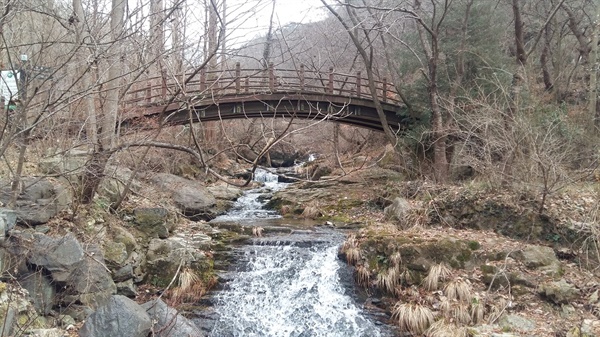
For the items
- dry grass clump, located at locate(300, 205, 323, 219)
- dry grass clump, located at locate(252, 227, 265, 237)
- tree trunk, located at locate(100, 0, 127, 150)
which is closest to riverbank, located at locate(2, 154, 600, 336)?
dry grass clump, located at locate(252, 227, 265, 237)

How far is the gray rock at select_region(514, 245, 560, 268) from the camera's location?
8344 millimetres

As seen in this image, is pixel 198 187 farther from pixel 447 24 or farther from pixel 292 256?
pixel 447 24

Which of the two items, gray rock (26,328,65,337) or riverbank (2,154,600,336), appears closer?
gray rock (26,328,65,337)

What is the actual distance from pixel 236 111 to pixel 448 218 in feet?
24.8

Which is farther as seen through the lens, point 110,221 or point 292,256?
point 292,256

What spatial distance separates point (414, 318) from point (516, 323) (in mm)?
1511

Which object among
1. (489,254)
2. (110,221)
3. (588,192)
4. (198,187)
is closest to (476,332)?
(489,254)

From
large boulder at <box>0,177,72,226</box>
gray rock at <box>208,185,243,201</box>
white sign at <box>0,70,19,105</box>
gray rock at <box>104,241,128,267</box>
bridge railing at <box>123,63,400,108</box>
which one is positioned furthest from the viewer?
gray rock at <box>208,185,243,201</box>

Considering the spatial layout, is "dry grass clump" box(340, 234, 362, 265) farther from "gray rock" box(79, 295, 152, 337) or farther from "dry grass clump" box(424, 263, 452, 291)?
"gray rock" box(79, 295, 152, 337)

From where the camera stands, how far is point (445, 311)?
24.9ft

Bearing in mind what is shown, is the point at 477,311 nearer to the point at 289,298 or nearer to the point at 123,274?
the point at 289,298

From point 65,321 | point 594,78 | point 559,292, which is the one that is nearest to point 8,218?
point 65,321

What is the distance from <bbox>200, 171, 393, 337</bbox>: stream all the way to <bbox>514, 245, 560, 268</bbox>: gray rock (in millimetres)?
2939

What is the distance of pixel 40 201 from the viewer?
7.58 m
